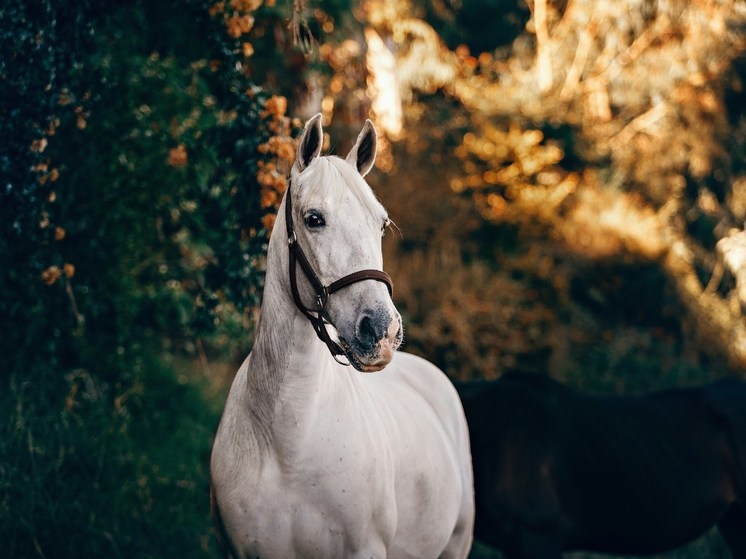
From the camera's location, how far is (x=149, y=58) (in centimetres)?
567

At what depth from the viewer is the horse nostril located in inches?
99.7

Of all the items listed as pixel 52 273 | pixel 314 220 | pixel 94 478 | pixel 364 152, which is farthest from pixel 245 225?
pixel 314 220

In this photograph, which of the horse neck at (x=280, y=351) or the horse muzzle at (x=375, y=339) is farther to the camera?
the horse neck at (x=280, y=351)

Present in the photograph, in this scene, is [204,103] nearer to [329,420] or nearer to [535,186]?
[329,420]

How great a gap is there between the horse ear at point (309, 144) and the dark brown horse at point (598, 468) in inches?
→ 95.1

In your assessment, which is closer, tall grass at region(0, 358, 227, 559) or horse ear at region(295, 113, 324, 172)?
horse ear at region(295, 113, 324, 172)

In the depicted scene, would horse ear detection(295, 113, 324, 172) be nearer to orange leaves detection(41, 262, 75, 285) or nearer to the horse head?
the horse head

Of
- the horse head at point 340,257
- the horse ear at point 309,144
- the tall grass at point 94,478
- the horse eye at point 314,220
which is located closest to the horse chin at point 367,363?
the horse head at point 340,257

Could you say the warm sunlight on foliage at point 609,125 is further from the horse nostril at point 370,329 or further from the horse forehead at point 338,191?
the horse nostril at point 370,329

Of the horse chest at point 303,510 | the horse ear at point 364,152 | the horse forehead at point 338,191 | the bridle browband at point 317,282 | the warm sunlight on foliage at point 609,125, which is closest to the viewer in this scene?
the bridle browband at point 317,282

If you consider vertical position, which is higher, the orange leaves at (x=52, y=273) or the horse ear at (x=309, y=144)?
the horse ear at (x=309, y=144)

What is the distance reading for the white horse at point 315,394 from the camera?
2.68 meters

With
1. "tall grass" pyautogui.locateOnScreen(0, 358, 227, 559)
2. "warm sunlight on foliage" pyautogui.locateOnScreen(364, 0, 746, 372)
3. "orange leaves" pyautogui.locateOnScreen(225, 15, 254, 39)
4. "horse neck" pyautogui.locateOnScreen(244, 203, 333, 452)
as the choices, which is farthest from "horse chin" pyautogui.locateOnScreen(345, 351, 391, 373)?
"warm sunlight on foliage" pyautogui.locateOnScreen(364, 0, 746, 372)

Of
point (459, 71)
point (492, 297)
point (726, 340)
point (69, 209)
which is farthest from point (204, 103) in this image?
point (459, 71)
